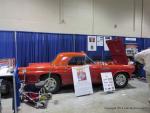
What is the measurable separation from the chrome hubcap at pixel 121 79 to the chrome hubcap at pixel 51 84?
7.84ft

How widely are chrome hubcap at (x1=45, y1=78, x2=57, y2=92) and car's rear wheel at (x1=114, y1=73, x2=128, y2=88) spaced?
230 cm

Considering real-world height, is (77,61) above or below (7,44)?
below

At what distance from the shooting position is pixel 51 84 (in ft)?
21.3

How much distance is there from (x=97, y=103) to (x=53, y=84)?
1736 mm

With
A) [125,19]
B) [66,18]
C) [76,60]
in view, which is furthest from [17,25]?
[125,19]

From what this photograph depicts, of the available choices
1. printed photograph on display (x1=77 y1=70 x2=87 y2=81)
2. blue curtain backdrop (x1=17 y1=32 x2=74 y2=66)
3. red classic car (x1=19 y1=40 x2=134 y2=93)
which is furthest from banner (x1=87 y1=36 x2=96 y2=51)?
printed photograph on display (x1=77 y1=70 x2=87 y2=81)

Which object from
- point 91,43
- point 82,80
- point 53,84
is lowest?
point 53,84

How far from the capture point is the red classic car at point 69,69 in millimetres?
6320

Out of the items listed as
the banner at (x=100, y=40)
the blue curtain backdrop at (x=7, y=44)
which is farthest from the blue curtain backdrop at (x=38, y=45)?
the banner at (x=100, y=40)

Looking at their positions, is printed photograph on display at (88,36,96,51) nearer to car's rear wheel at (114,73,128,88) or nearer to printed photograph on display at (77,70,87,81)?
car's rear wheel at (114,73,128,88)

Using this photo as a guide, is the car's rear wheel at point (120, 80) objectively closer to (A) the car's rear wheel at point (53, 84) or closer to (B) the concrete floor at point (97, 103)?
(B) the concrete floor at point (97, 103)

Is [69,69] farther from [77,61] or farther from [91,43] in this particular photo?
[91,43]


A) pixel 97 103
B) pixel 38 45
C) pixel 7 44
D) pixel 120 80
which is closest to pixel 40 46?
pixel 38 45

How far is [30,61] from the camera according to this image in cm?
771
